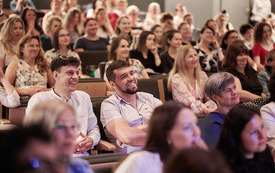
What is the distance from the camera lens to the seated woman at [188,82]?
3711 millimetres

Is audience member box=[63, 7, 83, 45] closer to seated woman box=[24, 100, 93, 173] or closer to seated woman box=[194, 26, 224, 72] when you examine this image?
seated woman box=[194, 26, 224, 72]

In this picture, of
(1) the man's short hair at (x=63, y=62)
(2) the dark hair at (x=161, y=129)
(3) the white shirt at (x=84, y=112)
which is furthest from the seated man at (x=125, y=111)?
(2) the dark hair at (x=161, y=129)

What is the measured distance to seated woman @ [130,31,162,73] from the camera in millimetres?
5273

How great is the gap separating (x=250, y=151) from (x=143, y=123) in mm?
1279

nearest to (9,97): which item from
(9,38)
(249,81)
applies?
(9,38)

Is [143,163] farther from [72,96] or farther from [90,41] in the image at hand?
[90,41]

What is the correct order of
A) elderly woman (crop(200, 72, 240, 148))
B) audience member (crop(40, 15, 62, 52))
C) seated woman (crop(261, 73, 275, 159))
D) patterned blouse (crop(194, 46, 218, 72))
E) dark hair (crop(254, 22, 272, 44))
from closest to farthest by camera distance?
elderly woman (crop(200, 72, 240, 148)) < seated woman (crop(261, 73, 275, 159)) < patterned blouse (crop(194, 46, 218, 72)) < audience member (crop(40, 15, 62, 52)) < dark hair (crop(254, 22, 272, 44))

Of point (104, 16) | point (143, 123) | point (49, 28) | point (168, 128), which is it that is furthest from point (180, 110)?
point (104, 16)

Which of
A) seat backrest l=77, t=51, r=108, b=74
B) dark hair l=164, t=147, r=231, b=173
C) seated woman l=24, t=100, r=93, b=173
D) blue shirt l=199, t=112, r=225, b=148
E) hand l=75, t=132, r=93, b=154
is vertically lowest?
hand l=75, t=132, r=93, b=154

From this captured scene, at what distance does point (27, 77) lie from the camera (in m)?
3.74

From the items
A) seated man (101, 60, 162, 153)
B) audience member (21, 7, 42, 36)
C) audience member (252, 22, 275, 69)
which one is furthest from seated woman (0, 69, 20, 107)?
audience member (252, 22, 275, 69)

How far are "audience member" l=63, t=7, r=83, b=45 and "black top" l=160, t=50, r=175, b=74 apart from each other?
1564mm

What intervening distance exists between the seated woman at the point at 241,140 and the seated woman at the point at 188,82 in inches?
70.8

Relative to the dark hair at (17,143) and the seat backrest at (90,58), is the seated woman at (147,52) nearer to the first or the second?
the seat backrest at (90,58)
